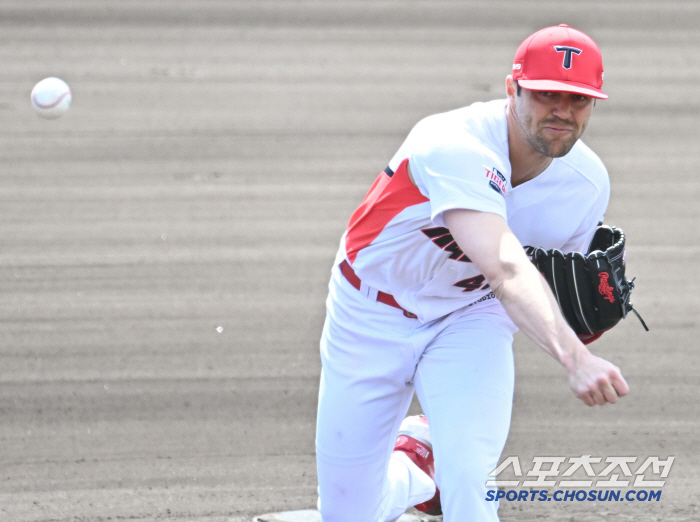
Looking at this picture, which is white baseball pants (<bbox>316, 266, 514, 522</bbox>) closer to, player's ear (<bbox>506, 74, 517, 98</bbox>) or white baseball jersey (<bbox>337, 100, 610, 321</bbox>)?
white baseball jersey (<bbox>337, 100, 610, 321</bbox>)

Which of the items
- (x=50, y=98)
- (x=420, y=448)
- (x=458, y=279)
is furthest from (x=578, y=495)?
(x=50, y=98)

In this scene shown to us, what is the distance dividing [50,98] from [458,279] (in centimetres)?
492

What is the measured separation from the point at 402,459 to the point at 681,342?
250 centimetres

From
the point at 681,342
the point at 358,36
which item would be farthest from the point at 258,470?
the point at 358,36

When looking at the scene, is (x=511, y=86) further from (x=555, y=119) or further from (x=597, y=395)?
(x=597, y=395)

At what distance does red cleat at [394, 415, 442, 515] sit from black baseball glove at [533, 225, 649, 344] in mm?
1024

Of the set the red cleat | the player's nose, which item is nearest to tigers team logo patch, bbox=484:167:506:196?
the player's nose

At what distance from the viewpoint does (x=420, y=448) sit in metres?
3.99

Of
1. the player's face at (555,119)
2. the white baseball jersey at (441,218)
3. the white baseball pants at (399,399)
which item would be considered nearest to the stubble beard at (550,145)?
the player's face at (555,119)

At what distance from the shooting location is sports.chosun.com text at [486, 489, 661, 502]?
13.6 feet

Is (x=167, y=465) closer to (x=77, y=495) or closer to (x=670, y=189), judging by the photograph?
(x=77, y=495)

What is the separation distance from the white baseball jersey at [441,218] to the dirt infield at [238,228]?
53.2 inches

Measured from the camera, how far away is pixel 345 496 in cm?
345

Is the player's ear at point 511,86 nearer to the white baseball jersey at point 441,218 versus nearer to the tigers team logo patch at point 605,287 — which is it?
the white baseball jersey at point 441,218
